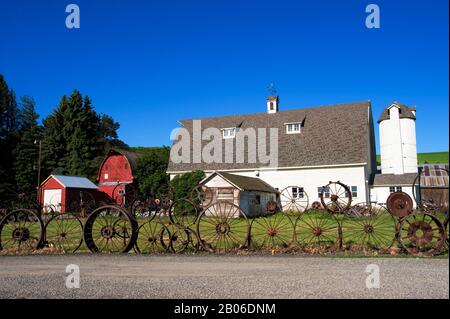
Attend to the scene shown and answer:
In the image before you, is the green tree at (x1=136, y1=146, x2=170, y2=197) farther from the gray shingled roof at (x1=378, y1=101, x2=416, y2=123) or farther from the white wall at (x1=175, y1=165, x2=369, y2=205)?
the gray shingled roof at (x1=378, y1=101, x2=416, y2=123)

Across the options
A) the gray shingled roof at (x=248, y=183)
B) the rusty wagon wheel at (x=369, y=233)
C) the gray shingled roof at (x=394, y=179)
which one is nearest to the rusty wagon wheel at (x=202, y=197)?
the gray shingled roof at (x=248, y=183)

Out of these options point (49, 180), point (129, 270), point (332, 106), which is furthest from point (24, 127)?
point (129, 270)

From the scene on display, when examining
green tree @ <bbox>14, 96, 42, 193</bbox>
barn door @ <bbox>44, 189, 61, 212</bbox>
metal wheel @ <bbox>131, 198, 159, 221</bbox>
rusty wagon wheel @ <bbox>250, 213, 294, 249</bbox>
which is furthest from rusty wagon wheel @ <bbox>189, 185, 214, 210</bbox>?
green tree @ <bbox>14, 96, 42, 193</bbox>

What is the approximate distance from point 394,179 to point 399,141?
4797 millimetres

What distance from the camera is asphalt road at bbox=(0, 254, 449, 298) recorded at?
17.8ft

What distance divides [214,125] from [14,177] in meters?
28.6

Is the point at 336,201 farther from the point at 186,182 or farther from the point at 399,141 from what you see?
the point at 399,141

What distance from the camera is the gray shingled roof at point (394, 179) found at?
27781mm

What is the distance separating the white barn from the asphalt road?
20429 millimetres

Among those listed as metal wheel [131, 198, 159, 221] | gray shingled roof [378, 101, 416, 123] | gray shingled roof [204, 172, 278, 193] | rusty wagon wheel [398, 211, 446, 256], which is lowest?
rusty wagon wheel [398, 211, 446, 256]

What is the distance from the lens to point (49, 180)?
35.1m

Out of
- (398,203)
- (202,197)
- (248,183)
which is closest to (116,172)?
(202,197)

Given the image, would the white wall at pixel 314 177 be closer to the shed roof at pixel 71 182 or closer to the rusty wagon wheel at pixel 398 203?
the rusty wagon wheel at pixel 398 203
